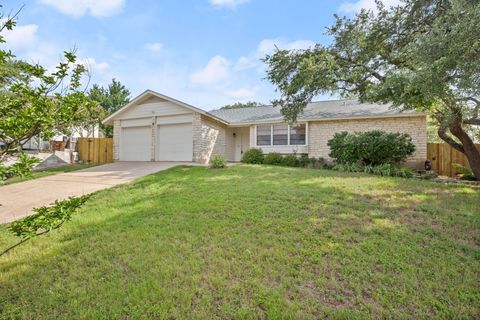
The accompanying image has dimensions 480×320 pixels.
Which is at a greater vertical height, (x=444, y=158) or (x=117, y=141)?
(x=117, y=141)

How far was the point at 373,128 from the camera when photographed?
43.0ft

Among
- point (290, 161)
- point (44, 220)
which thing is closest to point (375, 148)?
point (290, 161)

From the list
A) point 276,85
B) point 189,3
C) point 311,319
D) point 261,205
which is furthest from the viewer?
point 276,85

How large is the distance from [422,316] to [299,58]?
413 inches

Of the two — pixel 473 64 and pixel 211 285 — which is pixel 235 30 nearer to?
pixel 473 64

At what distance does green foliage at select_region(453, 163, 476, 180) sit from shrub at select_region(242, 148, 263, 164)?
9.40m

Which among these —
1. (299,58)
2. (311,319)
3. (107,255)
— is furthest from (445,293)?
(299,58)

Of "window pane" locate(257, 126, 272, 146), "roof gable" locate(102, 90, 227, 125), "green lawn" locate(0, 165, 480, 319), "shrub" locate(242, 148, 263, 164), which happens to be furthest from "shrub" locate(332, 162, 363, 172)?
"roof gable" locate(102, 90, 227, 125)

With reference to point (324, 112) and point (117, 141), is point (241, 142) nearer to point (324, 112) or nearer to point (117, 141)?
point (324, 112)

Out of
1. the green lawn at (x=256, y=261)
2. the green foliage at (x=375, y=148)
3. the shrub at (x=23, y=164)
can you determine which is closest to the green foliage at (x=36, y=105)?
the shrub at (x=23, y=164)

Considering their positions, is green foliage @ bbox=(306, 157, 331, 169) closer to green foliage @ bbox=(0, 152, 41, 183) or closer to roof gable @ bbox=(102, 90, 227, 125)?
roof gable @ bbox=(102, 90, 227, 125)

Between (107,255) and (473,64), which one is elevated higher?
(473,64)

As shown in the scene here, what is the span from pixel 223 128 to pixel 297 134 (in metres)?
4.98

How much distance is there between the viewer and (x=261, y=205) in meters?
5.70
